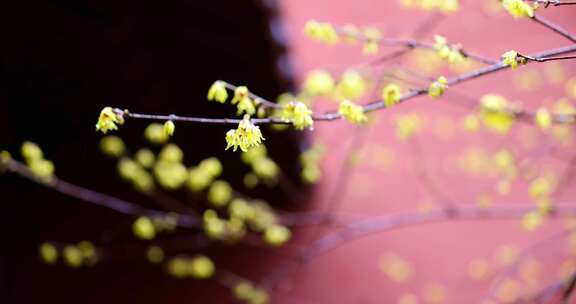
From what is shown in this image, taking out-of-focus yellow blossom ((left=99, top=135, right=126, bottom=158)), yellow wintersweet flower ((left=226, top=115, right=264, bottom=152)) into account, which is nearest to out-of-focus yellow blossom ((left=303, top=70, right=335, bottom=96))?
yellow wintersweet flower ((left=226, top=115, right=264, bottom=152))

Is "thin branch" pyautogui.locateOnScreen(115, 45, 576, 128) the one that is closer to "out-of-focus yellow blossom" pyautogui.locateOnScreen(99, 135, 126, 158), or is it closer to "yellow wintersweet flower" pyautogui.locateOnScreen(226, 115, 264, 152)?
"yellow wintersweet flower" pyautogui.locateOnScreen(226, 115, 264, 152)

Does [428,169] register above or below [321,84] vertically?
above

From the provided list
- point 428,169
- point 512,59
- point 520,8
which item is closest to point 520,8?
point 520,8

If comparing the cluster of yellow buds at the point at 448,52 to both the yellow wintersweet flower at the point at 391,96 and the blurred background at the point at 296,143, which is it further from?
the blurred background at the point at 296,143

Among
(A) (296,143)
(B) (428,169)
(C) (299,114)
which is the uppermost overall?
(B) (428,169)

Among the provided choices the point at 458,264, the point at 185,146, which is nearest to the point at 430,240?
the point at 458,264

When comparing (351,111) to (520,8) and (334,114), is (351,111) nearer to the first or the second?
(334,114)

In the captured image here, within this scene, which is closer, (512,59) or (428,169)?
(512,59)

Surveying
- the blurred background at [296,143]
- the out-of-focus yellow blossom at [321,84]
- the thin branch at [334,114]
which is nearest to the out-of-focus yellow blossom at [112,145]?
the blurred background at [296,143]
